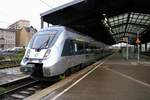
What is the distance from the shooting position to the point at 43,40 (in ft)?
45.5

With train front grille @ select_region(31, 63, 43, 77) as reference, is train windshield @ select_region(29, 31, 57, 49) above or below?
above

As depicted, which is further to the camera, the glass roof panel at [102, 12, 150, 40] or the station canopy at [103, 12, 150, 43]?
the glass roof panel at [102, 12, 150, 40]

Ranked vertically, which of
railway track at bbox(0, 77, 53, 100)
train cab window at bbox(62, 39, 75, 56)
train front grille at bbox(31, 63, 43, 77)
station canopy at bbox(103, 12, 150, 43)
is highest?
station canopy at bbox(103, 12, 150, 43)

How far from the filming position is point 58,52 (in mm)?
13219

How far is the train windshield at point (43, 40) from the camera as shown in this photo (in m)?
13.5

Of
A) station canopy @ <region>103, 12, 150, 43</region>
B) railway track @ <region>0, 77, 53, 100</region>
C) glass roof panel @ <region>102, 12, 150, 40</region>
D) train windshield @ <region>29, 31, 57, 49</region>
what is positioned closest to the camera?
railway track @ <region>0, 77, 53, 100</region>

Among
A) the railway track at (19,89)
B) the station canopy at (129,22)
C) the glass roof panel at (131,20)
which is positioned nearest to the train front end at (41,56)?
the railway track at (19,89)

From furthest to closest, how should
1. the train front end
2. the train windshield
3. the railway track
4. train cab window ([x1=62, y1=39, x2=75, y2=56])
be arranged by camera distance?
train cab window ([x1=62, y1=39, x2=75, y2=56])
the train windshield
the train front end
the railway track

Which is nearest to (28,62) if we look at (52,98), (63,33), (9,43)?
(63,33)

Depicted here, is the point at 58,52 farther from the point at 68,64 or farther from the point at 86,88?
the point at 86,88

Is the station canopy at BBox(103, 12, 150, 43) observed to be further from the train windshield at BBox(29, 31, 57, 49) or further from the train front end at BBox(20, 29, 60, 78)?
the train front end at BBox(20, 29, 60, 78)

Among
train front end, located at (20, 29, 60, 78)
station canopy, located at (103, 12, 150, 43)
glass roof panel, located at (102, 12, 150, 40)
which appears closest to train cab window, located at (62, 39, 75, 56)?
train front end, located at (20, 29, 60, 78)

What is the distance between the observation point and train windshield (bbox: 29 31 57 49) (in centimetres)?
1350

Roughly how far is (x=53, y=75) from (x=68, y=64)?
7.67 ft
